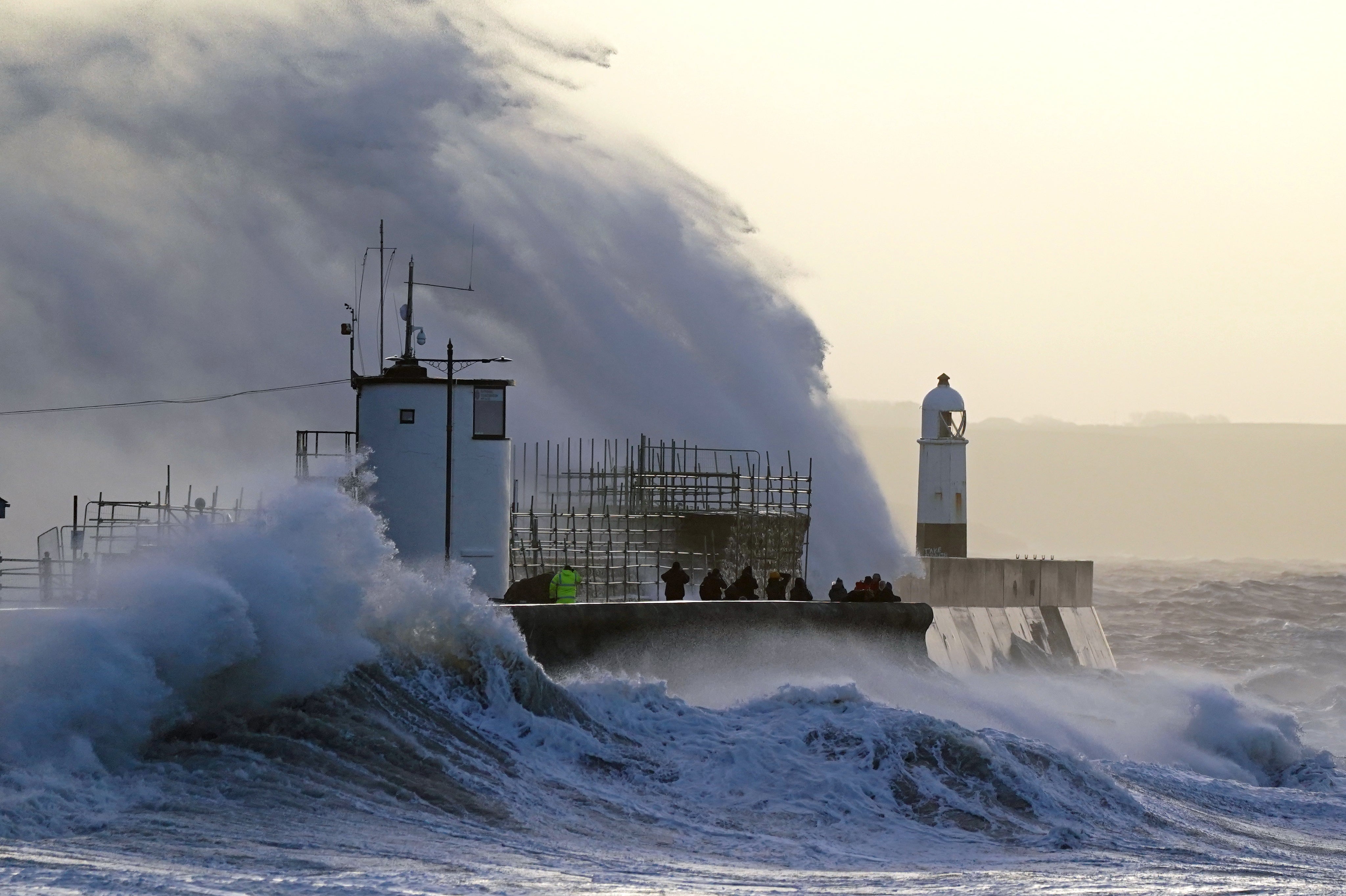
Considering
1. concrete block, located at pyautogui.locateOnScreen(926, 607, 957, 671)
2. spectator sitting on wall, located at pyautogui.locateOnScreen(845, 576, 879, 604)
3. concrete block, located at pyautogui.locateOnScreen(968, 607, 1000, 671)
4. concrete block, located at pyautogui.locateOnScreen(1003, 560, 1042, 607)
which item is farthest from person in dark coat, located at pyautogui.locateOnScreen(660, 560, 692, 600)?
concrete block, located at pyautogui.locateOnScreen(1003, 560, 1042, 607)

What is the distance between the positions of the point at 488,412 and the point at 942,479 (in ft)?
52.9

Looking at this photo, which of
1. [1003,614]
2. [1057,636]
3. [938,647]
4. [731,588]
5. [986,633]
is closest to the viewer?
[731,588]

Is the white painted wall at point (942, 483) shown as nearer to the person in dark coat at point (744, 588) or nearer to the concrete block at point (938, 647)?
the concrete block at point (938, 647)

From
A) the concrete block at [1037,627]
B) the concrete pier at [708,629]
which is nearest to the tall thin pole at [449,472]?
the concrete pier at [708,629]

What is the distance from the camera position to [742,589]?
2270 centimetres

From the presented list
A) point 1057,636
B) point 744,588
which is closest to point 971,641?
point 1057,636

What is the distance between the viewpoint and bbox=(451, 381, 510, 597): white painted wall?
67.5 ft

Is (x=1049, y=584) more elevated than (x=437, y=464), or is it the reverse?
(x=437, y=464)

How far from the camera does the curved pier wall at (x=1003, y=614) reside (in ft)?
101

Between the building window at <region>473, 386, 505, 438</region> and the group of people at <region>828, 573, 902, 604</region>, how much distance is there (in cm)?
586

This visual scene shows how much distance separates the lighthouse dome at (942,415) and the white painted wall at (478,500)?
1611 centimetres

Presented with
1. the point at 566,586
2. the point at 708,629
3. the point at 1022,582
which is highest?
the point at 566,586

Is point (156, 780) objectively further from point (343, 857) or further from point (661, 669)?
point (661, 669)

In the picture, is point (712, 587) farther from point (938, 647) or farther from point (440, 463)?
point (938, 647)
